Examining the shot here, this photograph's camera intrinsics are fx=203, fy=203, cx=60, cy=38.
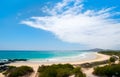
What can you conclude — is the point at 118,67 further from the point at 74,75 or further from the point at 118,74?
the point at 74,75

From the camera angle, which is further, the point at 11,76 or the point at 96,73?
the point at 11,76

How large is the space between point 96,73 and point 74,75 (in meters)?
3.14

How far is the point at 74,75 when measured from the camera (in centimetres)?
1655

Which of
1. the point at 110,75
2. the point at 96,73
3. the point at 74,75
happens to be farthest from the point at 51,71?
the point at 110,75

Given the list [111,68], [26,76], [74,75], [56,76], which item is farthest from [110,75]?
[26,76]

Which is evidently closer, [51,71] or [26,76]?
[51,71]

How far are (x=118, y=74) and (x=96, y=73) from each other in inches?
79.8

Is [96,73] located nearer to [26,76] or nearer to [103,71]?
[103,71]

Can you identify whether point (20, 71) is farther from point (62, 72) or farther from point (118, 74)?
point (118, 74)

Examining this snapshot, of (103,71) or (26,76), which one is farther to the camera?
(26,76)

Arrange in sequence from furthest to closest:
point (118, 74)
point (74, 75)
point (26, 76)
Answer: point (26, 76)
point (118, 74)
point (74, 75)

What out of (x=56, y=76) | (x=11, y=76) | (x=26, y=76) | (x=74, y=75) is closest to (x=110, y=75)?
(x=74, y=75)

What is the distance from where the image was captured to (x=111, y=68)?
59.5 feet

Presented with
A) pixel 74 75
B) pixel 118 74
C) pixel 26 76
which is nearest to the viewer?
pixel 74 75
